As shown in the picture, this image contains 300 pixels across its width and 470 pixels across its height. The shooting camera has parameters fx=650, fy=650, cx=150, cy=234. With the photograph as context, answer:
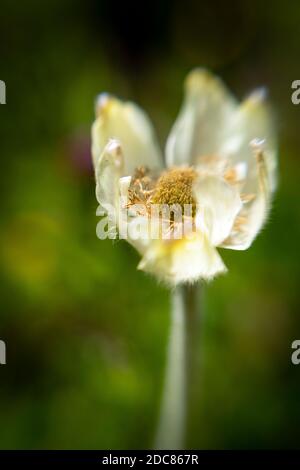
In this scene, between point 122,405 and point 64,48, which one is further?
point 64,48

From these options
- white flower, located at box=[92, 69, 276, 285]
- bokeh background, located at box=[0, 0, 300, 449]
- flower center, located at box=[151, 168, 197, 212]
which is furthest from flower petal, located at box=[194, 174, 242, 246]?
bokeh background, located at box=[0, 0, 300, 449]

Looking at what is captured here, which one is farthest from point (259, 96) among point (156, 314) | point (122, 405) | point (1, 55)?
point (1, 55)

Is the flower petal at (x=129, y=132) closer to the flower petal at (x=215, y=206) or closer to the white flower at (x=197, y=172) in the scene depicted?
the white flower at (x=197, y=172)

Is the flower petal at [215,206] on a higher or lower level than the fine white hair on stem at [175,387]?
higher

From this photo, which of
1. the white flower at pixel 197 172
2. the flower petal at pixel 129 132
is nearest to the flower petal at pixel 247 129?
the white flower at pixel 197 172

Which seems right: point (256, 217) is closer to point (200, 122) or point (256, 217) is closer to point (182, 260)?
point (182, 260)

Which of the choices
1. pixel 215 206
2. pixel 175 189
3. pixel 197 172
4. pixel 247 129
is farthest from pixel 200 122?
pixel 215 206

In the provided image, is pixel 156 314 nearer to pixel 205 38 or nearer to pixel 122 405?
pixel 122 405
